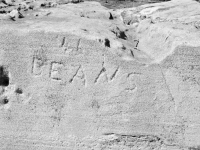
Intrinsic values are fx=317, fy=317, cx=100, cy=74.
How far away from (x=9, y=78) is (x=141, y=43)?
4.71 ft

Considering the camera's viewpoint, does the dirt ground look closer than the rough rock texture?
No

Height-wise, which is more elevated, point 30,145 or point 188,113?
point 188,113

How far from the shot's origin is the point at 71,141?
316 cm

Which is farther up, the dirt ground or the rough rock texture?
the dirt ground

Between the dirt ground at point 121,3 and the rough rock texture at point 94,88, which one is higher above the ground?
the dirt ground at point 121,3

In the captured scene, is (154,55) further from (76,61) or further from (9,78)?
(9,78)

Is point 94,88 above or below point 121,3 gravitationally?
below

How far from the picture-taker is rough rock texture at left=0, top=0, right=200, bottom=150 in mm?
3023

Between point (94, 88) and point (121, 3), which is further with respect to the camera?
point (121, 3)

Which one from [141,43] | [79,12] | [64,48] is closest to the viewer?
[64,48]

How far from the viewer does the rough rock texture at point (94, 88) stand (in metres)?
3.02

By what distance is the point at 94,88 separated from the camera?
3088 millimetres

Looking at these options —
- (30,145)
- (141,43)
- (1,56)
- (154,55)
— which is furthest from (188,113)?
(1,56)

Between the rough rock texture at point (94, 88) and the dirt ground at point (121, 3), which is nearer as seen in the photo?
the rough rock texture at point (94, 88)
